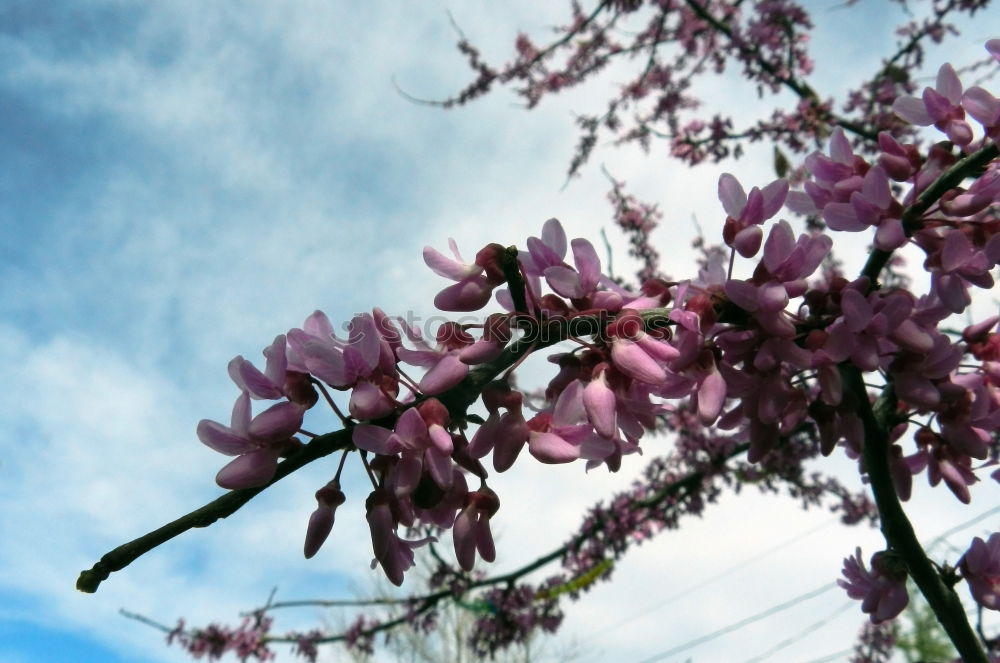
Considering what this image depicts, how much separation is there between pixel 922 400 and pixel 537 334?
66 centimetres

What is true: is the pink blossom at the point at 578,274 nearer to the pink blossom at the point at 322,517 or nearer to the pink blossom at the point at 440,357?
the pink blossom at the point at 440,357

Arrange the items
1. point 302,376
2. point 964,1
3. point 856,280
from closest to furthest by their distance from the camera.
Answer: point 302,376, point 856,280, point 964,1

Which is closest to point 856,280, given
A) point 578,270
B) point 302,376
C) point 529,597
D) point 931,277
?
point 931,277

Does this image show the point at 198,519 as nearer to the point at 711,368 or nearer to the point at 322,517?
→ the point at 322,517

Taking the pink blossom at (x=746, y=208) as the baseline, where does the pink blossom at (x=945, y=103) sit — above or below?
above

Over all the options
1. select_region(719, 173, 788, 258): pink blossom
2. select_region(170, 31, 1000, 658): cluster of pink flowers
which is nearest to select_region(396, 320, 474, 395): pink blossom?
select_region(170, 31, 1000, 658): cluster of pink flowers

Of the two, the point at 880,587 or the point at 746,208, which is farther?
the point at 880,587

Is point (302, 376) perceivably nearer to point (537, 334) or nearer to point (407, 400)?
point (407, 400)

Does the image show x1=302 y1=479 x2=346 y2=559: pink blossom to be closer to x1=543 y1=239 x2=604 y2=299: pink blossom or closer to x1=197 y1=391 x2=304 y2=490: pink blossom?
x1=197 y1=391 x2=304 y2=490: pink blossom

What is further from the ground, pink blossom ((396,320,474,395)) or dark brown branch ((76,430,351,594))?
pink blossom ((396,320,474,395))

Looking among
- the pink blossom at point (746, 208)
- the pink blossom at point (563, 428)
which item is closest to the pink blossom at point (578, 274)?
the pink blossom at point (563, 428)

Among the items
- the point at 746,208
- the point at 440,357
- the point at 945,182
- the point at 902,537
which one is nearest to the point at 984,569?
the point at 902,537

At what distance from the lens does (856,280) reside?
96 centimetres

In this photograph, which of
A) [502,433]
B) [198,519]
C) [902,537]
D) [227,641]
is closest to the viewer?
[198,519]
